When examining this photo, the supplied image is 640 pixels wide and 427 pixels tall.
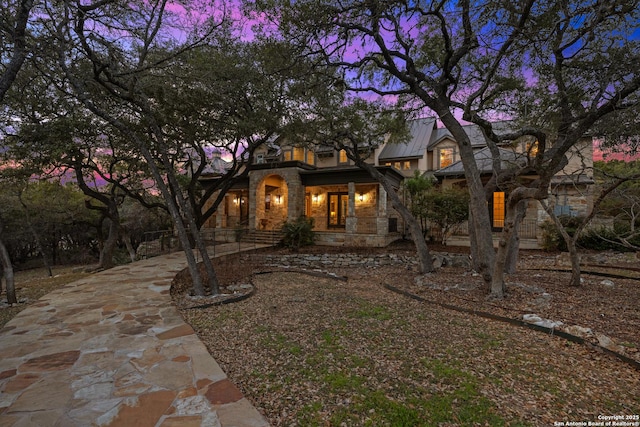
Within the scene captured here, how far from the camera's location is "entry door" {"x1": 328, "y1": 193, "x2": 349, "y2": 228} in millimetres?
17828

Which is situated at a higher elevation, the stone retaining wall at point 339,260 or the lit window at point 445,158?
the lit window at point 445,158

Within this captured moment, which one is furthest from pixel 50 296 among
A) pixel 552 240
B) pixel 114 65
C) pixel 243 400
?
pixel 552 240

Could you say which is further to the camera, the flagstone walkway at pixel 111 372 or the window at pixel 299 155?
the window at pixel 299 155

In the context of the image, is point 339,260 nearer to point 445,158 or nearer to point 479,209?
point 479,209

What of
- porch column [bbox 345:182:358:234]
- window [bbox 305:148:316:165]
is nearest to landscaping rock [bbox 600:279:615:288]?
porch column [bbox 345:182:358:234]

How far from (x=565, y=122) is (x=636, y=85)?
4.37ft

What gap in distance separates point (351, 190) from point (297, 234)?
359 centimetres

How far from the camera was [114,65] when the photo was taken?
19.7ft

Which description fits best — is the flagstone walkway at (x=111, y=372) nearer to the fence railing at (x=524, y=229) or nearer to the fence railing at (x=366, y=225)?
the fence railing at (x=366, y=225)

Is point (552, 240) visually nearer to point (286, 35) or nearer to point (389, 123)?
point (389, 123)

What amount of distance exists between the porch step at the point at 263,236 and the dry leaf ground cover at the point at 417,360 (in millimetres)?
8379

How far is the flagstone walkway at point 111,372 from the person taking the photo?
2365 mm

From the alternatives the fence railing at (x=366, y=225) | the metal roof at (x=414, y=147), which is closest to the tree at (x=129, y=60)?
the fence railing at (x=366, y=225)

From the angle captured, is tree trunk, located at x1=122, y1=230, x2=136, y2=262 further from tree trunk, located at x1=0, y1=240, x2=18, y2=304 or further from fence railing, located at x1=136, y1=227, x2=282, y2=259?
tree trunk, located at x1=0, y1=240, x2=18, y2=304
